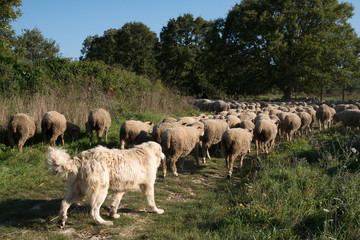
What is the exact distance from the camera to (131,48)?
44.3 metres

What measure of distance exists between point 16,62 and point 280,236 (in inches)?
534

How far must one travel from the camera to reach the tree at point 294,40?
3017 cm

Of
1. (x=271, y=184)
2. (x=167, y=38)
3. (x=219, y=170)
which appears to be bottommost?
(x=219, y=170)

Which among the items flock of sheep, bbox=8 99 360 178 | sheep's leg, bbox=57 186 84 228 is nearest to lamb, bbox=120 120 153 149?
flock of sheep, bbox=8 99 360 178

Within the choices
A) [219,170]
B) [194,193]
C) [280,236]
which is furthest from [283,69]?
[280,236]

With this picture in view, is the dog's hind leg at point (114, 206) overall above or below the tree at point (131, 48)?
below

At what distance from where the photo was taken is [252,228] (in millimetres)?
4121

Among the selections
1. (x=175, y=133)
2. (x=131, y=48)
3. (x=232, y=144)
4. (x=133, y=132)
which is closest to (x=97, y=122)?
(x=133, y=132)

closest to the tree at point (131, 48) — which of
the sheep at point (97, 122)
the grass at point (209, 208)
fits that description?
the sheep at point (97, 122)

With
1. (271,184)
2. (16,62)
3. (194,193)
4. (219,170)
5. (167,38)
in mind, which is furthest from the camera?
(167,38)

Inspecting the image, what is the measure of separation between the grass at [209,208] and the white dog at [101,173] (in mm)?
387

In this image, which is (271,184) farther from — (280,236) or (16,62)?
(16,62)

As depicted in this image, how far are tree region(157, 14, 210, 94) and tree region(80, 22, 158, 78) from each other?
2.36 m

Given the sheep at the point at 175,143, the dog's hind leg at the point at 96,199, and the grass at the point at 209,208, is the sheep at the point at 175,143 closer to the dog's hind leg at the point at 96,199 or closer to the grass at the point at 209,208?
the grass at the point at 209,208
